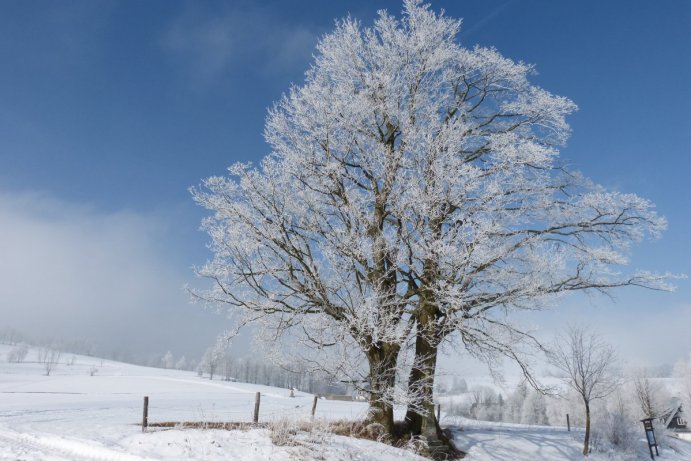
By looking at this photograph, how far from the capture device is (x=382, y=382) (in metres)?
10.1

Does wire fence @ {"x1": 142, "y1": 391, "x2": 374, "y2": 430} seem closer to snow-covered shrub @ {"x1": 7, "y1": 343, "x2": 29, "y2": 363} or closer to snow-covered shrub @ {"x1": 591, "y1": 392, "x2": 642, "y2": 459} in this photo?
snow-covered shrub @ {"x1": 591, "y1": 392, "x2": 642, "y2": 459}

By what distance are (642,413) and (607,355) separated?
42.6 metres

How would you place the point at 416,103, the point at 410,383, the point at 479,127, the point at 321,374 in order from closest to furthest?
1. the point at 321,374
2. the point at 410,383
3. the point at 416,103
4. the point at 479,127

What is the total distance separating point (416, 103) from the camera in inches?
484

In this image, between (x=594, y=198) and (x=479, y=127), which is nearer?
(x=594, y=198)

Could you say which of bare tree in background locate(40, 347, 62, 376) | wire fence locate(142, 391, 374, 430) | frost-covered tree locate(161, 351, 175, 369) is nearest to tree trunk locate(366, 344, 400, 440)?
wire fence locate(142, 391, 374, 430)

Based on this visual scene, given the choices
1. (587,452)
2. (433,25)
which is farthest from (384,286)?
(587,452)

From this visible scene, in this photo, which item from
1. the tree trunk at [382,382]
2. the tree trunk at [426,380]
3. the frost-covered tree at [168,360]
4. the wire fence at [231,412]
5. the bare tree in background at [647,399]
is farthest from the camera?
the frost-covered tree at [168,360]

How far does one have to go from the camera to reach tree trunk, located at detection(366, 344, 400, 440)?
33.6 feet

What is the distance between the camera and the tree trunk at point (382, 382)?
403 inches

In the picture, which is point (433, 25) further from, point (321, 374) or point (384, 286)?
point (321, 374)

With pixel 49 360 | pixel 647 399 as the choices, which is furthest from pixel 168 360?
pixel 647 399

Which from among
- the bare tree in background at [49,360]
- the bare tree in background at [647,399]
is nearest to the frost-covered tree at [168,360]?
the bare tree in background at [49,360]

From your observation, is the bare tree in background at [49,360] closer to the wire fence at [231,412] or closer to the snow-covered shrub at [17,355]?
the snow-covered shrub at [17,355]
